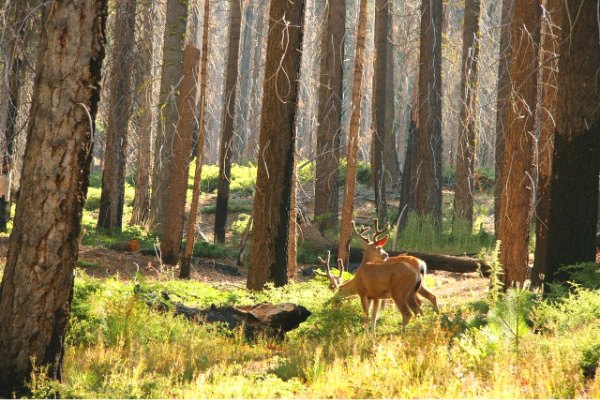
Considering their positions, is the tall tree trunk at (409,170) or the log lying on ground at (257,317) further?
the tall tree trunk at (409,170)

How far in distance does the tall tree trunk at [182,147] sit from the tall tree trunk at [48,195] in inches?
338

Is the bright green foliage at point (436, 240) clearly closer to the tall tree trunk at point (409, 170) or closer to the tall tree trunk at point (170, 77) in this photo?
the tall tree trunk at point (409, 170)

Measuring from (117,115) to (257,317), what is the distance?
11.4 m

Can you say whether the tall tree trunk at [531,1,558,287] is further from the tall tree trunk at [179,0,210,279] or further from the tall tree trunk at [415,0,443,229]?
the tall tree trunk at [179,0,210,279]

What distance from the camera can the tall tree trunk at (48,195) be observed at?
548 cm

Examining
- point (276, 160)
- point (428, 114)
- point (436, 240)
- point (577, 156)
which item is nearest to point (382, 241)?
point (276, 160)

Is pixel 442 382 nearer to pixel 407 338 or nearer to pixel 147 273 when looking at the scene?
pixel 407 338

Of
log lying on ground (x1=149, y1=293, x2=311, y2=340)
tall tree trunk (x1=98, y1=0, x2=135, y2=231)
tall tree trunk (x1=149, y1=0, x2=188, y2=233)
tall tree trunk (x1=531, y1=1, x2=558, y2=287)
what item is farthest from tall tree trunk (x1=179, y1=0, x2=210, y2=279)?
tall tree trunk (x1=531, y1=1, x2=558, y2=287)

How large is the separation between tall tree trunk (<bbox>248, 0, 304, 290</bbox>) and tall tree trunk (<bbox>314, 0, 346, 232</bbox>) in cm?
742

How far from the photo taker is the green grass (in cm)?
567

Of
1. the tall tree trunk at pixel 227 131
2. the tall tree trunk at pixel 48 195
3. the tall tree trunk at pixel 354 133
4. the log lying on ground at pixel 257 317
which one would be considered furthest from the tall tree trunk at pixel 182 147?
the tall tree trunk at pixel 48 195

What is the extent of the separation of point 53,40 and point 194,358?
3490 millimetres

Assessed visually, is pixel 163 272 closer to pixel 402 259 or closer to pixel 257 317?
pixel 257 317

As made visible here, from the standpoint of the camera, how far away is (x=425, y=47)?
20.1 metres
